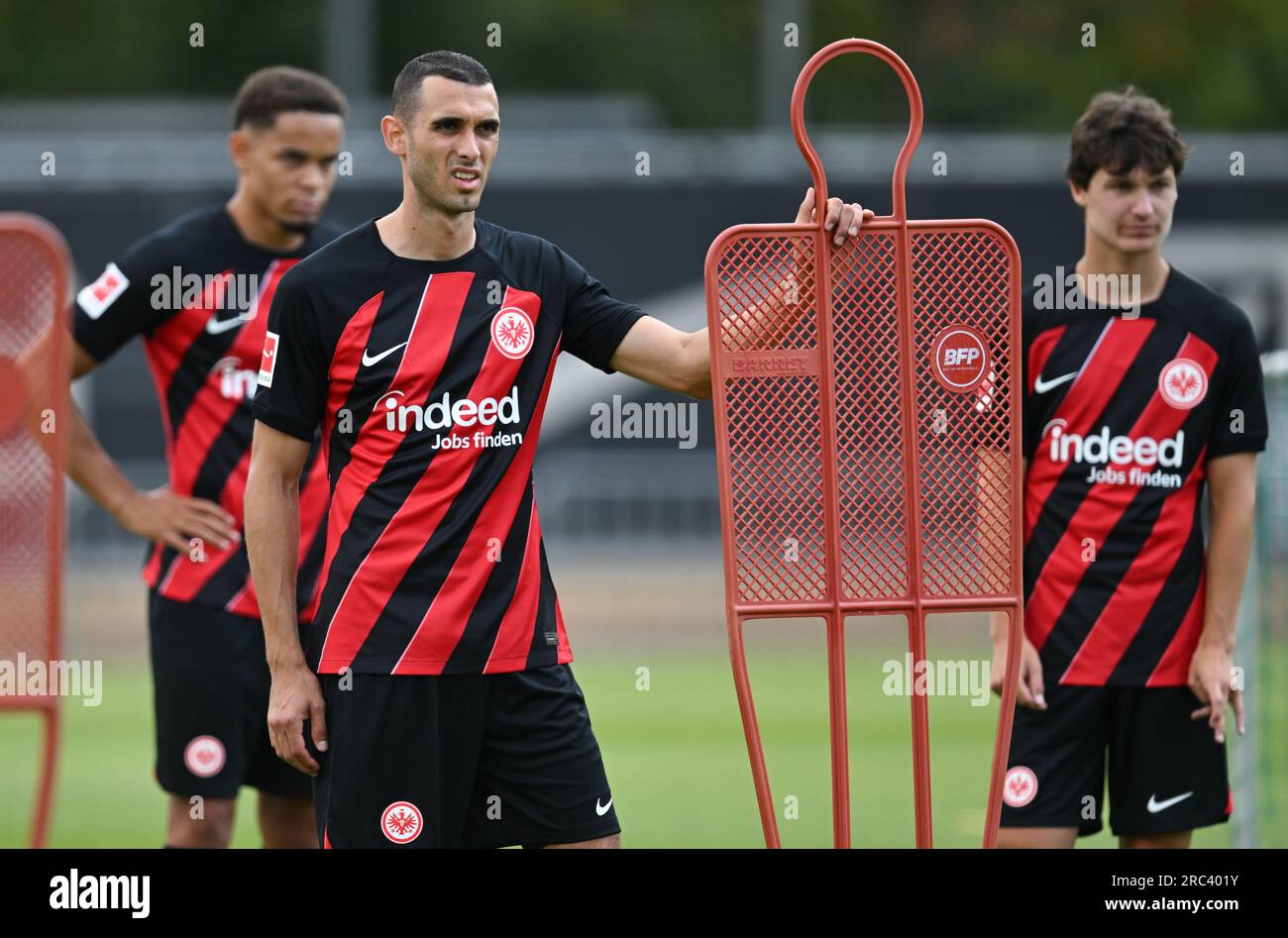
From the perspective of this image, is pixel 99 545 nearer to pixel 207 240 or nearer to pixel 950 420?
pixel 207 240

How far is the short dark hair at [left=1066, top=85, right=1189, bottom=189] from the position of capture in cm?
512

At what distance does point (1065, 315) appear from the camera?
17.0 feet

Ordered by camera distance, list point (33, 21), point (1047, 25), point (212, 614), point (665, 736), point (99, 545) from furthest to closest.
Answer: point (33, 21) → point (1047, 25) → point (99, 545) → point (665, 736) → point (212, 614)

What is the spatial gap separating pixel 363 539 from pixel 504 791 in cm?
71

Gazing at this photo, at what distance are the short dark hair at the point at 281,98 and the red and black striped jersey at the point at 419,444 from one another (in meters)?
1.48

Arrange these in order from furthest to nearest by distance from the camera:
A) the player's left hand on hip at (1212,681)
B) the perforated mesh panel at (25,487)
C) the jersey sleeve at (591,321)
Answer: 1. the player's left hand on hip at (1212,681)
2. the jersey sleeve at (591,321)
3. the perforated mesh panel at (25,487)

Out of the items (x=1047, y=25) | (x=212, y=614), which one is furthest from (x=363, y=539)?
(x=1047, y=25)

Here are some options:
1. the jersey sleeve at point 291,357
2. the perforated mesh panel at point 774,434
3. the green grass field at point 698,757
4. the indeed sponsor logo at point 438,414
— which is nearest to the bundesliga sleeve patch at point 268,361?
the jersey sleeve at point 291,357

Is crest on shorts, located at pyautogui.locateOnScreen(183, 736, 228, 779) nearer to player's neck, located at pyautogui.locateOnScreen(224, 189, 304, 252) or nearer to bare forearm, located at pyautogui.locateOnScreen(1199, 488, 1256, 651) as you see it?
player's neck, located at pyautogui.locateOnScreen(224, 189, 304, 252)

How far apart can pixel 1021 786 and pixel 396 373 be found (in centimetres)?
220

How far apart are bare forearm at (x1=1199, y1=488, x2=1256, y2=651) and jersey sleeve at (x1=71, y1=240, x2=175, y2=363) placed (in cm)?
330

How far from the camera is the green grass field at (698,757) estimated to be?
8125mm

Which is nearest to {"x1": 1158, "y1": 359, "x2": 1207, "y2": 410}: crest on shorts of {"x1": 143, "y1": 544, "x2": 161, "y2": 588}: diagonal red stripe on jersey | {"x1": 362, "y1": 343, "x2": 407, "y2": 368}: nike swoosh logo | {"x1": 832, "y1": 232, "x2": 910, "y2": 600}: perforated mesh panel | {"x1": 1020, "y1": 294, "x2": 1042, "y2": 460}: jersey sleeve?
{"x1": 1020, "y1": 294, "x2": 1042, "y2": 460}: jersey sleeve

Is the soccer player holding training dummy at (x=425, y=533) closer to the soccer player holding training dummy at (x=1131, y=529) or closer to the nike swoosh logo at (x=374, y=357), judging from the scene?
the nike swoosh logo at (x=374, y=357)
